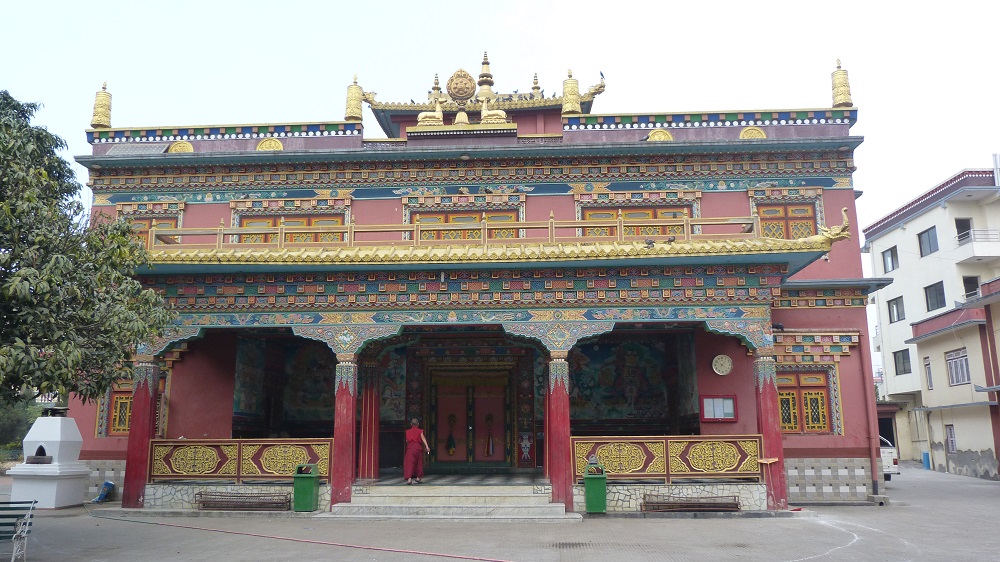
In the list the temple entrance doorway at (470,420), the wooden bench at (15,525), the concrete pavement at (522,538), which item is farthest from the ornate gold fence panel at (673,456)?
the wooden bench at (15,525)

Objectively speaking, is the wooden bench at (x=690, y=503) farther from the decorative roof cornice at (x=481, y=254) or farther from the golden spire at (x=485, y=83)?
the golden spire at (x=485, y=83)

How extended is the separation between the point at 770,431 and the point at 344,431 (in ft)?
27.5

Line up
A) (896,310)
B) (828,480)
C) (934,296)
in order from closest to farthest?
1. (828,480)
2. (934,296)
3. (896,310)

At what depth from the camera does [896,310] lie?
125 feet

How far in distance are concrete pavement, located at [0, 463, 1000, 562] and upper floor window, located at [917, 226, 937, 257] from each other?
70.4 ft

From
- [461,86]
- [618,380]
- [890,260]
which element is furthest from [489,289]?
[890,260]

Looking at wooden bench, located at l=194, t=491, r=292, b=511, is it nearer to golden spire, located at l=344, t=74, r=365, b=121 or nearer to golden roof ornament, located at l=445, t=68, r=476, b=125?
golden spire, located at l=344, t=74, r=365, b=121

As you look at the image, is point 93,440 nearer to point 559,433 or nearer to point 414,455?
point 414,455

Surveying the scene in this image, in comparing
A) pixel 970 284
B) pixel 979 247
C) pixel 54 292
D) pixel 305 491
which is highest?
pixel 979 247

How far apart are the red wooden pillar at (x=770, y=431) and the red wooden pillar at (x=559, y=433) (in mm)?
3799

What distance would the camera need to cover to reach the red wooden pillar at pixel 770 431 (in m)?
14.5

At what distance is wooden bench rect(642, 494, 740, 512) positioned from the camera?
14352mm

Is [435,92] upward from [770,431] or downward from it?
upward

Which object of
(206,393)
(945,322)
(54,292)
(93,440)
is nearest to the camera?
(54,292)
